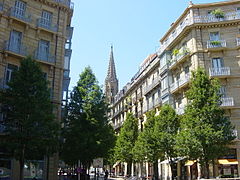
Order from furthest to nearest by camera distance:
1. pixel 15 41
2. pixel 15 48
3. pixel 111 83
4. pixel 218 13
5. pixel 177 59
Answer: pixel 111 83 < pixel 177 59 < pixel 218 13 < pixel 15 41 < pixel 15 48

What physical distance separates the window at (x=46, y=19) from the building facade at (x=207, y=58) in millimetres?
14437

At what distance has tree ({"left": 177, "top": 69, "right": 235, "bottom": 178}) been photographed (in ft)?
66.9

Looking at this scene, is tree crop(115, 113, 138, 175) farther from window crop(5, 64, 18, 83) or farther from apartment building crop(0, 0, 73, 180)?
window crop(5, 64, 18, 83)

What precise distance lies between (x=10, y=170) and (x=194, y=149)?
1309 cm

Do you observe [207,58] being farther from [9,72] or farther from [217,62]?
[9,72]

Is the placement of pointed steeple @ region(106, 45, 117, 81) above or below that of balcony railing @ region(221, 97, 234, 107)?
above

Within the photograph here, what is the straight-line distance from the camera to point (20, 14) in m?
22.0

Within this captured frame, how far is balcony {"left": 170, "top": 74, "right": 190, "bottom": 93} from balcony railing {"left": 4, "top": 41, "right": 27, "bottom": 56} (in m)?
16.6

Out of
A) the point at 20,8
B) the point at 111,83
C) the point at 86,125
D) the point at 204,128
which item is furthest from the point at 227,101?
the point at 111,83

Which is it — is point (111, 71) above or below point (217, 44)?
above

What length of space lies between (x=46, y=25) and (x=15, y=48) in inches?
143

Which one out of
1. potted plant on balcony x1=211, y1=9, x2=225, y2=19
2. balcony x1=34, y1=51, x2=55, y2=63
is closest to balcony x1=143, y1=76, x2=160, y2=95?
potted plant on balcony x1=211, y1=9, x2=225, y2=19

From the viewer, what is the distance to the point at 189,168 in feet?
Answer: 94.8

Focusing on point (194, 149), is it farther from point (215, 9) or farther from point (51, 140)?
point (215, 9)
